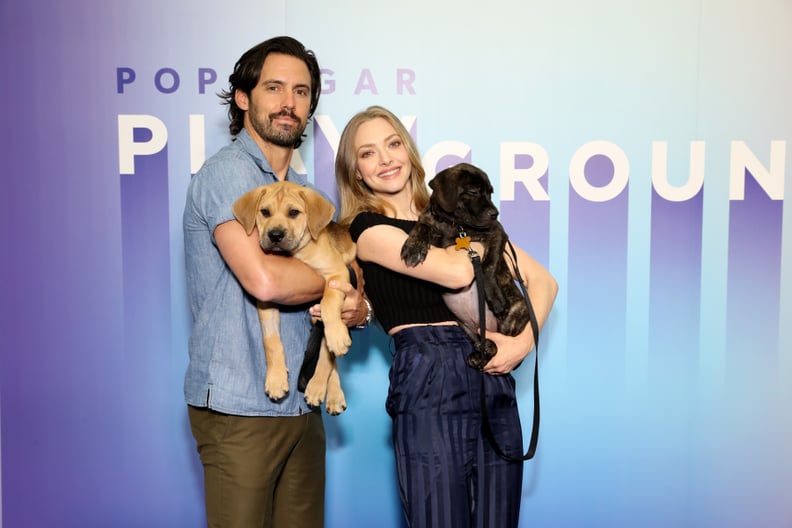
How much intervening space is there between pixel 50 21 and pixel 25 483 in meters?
2.41

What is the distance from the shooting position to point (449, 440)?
2244mm

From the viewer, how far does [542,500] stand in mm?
3662

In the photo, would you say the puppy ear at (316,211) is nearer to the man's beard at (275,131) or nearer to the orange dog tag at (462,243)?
the man's beard at (275,131)

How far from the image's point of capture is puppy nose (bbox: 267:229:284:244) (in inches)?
91.6

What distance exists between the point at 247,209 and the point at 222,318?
0.41m

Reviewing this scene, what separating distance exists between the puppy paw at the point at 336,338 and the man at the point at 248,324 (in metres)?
0.11

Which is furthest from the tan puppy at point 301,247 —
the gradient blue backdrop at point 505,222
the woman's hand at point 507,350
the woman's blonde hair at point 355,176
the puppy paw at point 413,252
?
the gradient blue backdrop at point 505,222

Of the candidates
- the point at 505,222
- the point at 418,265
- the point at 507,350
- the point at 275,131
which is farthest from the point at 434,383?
the point at 505,222

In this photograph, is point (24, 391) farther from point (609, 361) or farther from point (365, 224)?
point (609, 361)

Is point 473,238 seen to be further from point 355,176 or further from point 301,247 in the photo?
point 301,247

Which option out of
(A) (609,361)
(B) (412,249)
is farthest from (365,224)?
(A) (609,361)

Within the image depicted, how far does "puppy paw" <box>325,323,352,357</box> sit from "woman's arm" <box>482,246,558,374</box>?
515 mm

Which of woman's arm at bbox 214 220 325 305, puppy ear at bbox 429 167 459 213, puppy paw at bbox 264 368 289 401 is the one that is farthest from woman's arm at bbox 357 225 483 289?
puppy paw at bbox 264 368 289 401

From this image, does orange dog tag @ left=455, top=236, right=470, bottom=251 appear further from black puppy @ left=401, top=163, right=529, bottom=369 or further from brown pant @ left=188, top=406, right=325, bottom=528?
brown pant @ left=188, top=406, right=325, bottom=528
